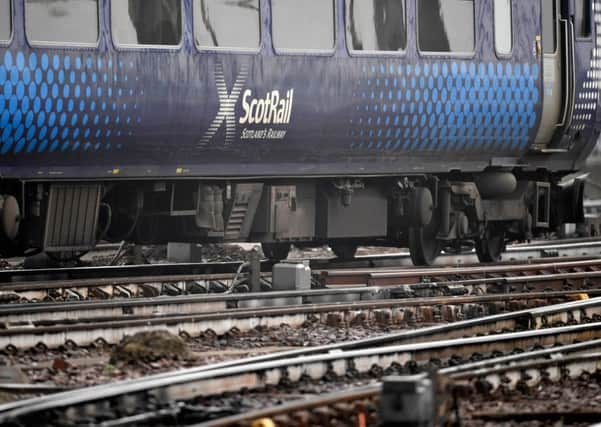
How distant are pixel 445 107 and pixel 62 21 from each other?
478 centimetres

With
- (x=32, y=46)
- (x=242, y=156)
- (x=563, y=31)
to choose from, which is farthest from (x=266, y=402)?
(x=563, y=31)

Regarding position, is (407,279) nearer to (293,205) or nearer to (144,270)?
(293,205)

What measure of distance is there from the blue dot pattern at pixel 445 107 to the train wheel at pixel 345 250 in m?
1.87

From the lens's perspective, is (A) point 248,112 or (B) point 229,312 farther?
(A) point 248,112

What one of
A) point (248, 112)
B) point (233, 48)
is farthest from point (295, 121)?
point (233, 48)

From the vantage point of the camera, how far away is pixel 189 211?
47.1 feet

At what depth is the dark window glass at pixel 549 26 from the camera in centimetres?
1672

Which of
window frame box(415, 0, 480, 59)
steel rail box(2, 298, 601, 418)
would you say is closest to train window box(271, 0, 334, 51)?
window frame box(415, 0, 480, 59)

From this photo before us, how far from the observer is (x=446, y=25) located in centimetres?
1566

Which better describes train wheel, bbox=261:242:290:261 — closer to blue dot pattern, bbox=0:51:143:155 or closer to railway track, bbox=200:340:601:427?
blue dot pattern, bbox=0:51:143:155

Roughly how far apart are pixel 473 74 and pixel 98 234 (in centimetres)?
469

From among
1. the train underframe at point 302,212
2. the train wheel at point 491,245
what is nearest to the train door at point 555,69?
the train underframe at point 302,212

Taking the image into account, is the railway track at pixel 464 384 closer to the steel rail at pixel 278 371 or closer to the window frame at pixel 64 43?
the steel rail at pixel 278 371

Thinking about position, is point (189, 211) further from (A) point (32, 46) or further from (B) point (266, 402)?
(B) point (266, 402)
